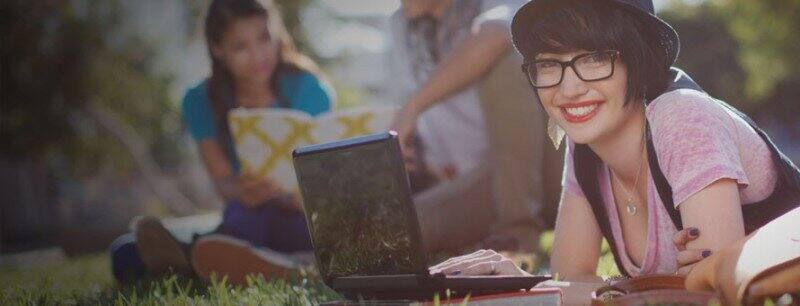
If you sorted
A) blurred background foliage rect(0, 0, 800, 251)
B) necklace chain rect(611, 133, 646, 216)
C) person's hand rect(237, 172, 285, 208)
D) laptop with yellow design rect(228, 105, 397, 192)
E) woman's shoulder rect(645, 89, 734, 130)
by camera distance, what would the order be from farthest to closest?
1. blurred background foliage rect(0, 0, 800, 251)
2. person's hand rect(237, 172, 285, 208)
3. laptop with yellow design rect(228, 105, 397, 192)
4. necklace chain rect(611, 133, 646, 216)
5. woman's shoulder rect(645, 89, 734, 130)

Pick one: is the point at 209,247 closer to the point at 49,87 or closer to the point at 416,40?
the point at 416,40

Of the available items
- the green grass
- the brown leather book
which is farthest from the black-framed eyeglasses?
the green grass

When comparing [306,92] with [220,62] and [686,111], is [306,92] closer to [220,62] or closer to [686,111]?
[220,62]

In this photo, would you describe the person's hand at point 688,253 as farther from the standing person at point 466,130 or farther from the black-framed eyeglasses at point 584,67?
the standing person at point 466,130

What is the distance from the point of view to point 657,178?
2.00m

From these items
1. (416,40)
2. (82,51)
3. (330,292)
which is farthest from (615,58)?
(82,51)

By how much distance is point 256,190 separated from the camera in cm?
385

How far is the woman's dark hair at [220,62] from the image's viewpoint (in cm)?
404

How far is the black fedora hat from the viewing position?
2.02m

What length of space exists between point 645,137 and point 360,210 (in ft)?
2.12

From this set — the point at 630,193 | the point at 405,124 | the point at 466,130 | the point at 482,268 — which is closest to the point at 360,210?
the point at 482,268

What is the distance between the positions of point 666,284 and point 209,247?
1732 mm

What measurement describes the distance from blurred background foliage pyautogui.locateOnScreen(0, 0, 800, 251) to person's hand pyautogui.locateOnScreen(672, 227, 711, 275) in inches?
299

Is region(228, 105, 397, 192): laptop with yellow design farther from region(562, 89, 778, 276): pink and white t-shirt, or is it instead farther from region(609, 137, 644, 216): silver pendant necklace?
region(562, 89, 778, 276): pink and white t-shirt
